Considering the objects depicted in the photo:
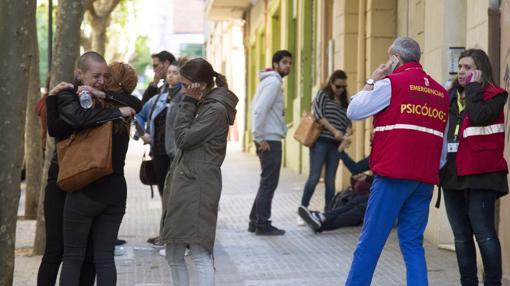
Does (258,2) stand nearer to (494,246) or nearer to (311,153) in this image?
(311,153)

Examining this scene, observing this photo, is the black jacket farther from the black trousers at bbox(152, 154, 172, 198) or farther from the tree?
the tree

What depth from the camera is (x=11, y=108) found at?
7.64 metres

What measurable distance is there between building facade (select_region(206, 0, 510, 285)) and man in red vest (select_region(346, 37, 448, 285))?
4.49 feet

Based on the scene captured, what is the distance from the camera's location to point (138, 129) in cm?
1053

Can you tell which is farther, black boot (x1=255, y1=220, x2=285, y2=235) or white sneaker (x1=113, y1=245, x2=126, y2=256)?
black boot (x1=255, y1=220, x2=285, y2=235)

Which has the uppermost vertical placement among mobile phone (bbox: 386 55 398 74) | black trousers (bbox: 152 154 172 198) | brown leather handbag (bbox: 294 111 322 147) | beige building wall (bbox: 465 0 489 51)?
beige building wall (bbox: 465 0 489 51)

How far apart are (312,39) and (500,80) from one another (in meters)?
12.2

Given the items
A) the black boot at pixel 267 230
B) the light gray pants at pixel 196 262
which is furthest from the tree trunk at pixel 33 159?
the light gray pants at pixel 196 262

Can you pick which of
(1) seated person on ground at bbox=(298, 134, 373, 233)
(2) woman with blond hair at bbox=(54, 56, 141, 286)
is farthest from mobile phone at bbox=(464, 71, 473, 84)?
(1) seated person on ground at bbox=(298, 134, 373, 233)

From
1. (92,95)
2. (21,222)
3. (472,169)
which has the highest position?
(92,95)

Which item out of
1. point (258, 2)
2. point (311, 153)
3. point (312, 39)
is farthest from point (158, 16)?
point (311, 153)

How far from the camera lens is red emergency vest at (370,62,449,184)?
6.88 meters

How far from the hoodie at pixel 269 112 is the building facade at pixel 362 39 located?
5.34ft

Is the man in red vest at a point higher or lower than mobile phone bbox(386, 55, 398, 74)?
lower
